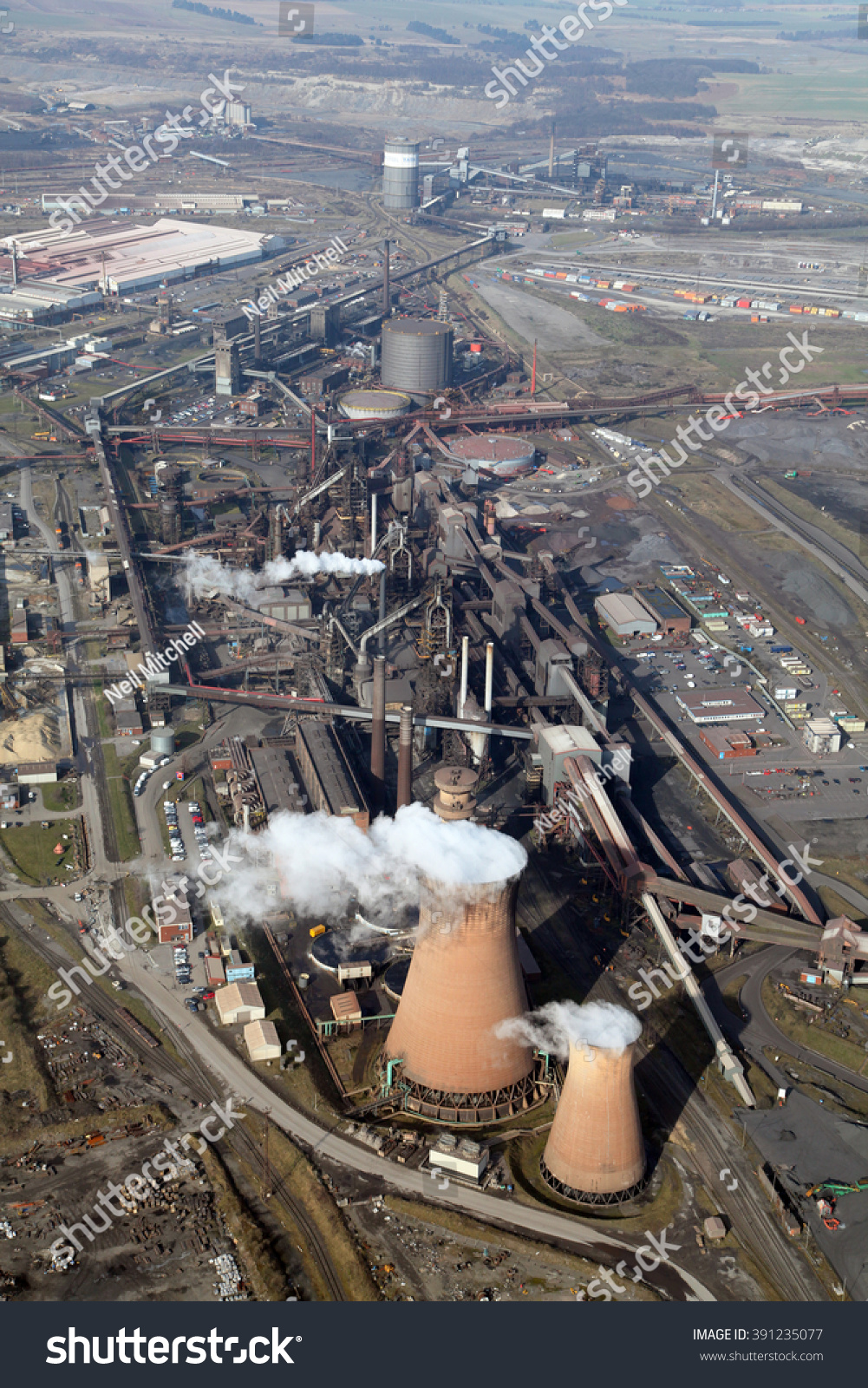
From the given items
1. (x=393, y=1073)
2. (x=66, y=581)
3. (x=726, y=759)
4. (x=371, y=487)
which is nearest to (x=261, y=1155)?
(x=393, y=1073)

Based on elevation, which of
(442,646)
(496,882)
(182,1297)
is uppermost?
(496,882)

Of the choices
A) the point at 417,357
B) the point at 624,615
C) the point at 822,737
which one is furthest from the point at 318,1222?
the point at 417,357

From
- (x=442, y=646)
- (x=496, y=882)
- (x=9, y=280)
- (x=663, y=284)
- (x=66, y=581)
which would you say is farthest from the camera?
(x=663, y=284)

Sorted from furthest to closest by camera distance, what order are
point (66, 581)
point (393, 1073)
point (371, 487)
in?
1. point (371, 487)
2. point (66, 581)
3. point (393, 1073)

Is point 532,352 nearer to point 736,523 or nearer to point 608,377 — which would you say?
point 608,377

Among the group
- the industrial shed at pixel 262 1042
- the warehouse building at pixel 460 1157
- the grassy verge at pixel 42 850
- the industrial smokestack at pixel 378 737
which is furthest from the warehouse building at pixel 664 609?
the warehouse building at pixel 460 1157

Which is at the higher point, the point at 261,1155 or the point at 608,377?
the point at 608,377

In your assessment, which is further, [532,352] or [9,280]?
[9,280]
